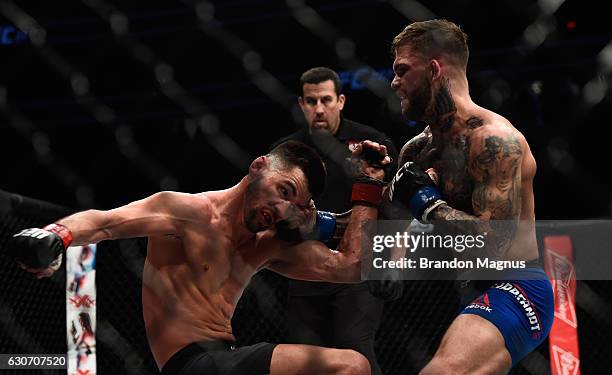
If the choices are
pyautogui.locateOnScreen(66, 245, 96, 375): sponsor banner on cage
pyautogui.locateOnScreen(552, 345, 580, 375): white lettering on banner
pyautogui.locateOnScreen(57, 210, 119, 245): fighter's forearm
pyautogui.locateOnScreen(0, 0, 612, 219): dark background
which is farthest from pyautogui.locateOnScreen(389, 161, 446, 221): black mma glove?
pyautogui.locateOnScreen(0, 0, 612, 219): dark background

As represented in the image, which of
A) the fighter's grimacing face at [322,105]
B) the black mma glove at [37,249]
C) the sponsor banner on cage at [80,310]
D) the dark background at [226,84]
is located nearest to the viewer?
the black mma glove at [37,249]

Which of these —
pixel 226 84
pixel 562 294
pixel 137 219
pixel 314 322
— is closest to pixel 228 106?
pixel 226 84

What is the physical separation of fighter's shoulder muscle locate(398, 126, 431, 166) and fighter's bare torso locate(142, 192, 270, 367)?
50 centimetres

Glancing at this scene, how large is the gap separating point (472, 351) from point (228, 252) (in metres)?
0.66

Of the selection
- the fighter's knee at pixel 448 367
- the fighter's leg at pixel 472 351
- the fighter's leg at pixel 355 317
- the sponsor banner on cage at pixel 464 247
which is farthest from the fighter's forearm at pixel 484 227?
the fighter's leg at pixel 355 317

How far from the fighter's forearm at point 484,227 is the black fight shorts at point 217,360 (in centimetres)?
50

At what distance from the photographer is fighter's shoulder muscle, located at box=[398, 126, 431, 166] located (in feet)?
7.32

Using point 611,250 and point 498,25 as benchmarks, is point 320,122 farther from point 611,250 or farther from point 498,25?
point 498,25

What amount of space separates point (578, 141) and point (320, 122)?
1.73 metres

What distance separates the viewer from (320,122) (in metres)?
2.84

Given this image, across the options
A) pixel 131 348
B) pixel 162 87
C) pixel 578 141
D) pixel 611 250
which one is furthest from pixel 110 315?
pixel 578 141

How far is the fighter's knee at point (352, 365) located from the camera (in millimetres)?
1906

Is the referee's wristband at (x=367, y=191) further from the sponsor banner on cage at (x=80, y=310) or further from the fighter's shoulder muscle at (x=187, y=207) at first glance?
the sponsor banner on cage at (x=80, y=310)

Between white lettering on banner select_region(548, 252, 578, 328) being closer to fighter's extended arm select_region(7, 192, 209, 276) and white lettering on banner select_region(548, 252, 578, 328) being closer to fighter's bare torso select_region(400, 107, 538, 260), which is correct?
fighter's bare torso select_region(400, 107, 538, 260)
